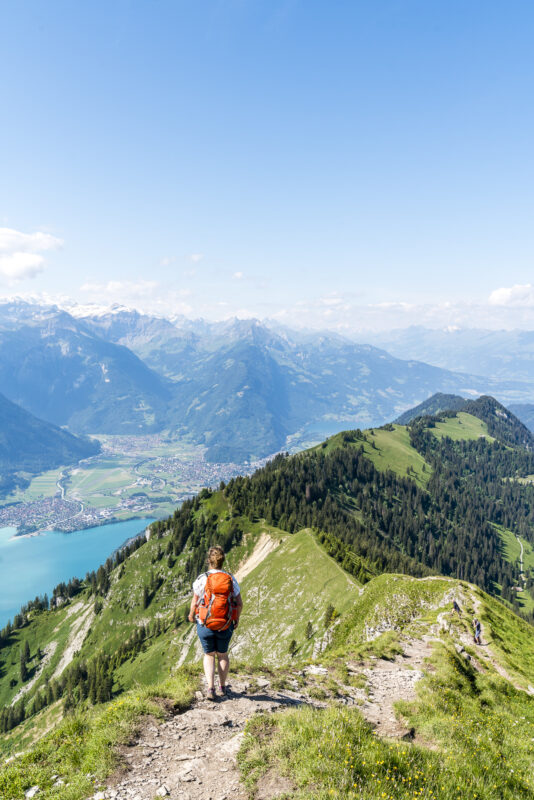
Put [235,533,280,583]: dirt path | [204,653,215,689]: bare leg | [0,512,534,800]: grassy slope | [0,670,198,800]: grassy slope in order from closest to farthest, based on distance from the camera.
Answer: [0,512,534,800]: grassy slope
[0,670,198,800]: grassy slope
[204,653,215,689]: bare leg
[235,533,280,583]: dirt path

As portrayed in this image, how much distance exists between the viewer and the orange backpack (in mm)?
11164

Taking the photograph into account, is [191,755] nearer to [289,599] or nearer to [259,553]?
[289,599]

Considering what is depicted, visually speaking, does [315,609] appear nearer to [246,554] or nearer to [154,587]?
[246,554]

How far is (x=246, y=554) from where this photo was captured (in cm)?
10475

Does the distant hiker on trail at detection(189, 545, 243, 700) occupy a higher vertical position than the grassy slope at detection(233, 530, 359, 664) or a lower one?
higher

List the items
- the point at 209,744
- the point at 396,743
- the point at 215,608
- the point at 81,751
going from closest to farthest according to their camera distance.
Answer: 1. the point at 396,743
2. the point at 81,751
3. the point at 209,744
4. the point at 215,608

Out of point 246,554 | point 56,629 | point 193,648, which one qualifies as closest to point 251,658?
point 193,648

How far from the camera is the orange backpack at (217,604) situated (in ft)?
36.6

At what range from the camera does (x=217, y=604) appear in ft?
36.6

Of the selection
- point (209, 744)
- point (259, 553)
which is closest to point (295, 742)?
point (209, 744)

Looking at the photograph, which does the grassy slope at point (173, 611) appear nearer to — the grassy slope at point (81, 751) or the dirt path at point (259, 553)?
the dirt path at point (259, 553)

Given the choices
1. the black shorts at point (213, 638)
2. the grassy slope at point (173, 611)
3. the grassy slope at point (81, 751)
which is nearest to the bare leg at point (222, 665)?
the black shorts at point (213, 638)

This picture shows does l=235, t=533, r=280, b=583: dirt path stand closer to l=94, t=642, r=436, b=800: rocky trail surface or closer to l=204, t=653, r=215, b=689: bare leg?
l=94, t=642, r=436, b=800: rocky trail surface

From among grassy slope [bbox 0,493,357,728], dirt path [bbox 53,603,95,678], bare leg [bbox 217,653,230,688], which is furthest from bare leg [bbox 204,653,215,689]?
dirt path [bbox 53,603,95,678]
